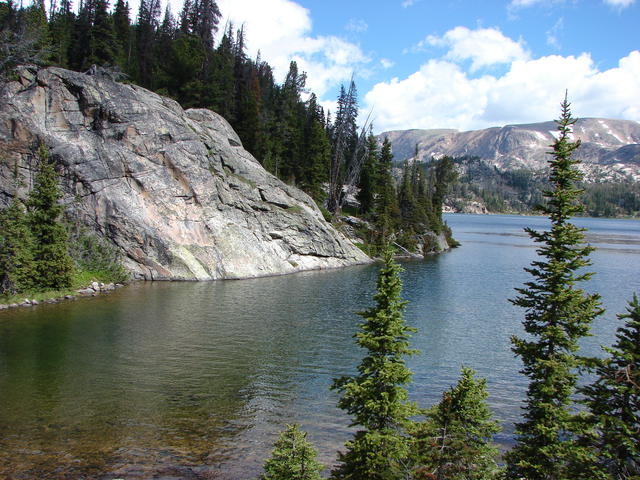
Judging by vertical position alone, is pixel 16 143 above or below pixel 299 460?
above

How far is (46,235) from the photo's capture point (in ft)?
124

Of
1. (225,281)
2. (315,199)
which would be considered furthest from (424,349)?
(315,199)

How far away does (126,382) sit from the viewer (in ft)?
72.9

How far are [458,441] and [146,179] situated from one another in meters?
46.6

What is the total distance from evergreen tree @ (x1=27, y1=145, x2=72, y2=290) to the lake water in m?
3.51

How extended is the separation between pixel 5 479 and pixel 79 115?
148 feet

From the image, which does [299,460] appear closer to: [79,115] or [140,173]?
[140,173]

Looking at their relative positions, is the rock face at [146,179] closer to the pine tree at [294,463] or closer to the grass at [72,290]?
the grass at [72,290]

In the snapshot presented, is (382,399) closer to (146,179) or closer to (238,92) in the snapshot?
(146,179)

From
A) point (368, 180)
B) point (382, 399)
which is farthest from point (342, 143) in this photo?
point (382, 399)

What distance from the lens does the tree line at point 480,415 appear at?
9.41 meters

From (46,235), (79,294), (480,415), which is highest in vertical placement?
(46,235)

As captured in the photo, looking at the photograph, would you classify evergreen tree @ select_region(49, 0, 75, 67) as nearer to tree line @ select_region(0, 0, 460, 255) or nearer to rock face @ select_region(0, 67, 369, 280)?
tree line @ select_region(0, 0, 460, 255)

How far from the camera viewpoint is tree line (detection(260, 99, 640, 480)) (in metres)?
9.41
